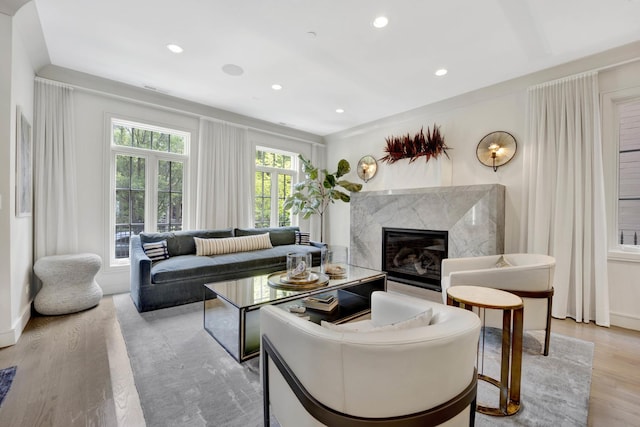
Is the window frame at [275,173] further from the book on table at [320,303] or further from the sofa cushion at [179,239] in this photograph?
the book on table at [320,303]

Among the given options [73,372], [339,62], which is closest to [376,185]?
[339,62]

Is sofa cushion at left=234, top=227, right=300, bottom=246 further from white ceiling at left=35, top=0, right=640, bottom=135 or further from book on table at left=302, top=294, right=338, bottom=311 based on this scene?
book on table at left=302, top=294, right=338, bottom=311

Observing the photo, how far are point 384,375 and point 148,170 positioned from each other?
14.6ft

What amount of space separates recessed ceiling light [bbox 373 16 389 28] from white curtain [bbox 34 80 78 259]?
12.2ft

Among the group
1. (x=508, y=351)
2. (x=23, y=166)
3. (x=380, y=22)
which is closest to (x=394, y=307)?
(x=508, y=351)

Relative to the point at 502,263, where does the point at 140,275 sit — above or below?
below

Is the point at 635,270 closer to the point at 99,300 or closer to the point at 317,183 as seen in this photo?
the point at 317,183

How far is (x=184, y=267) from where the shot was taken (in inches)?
132

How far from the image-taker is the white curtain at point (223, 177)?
4.55 meters

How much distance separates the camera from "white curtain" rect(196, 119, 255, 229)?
455 centimetres

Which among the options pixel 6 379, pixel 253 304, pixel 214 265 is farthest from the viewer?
pixel 214 265

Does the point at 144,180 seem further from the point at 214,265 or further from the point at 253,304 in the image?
the point at 253,304

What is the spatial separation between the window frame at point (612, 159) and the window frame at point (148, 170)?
211 inches

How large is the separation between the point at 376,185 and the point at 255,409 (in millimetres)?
4175
